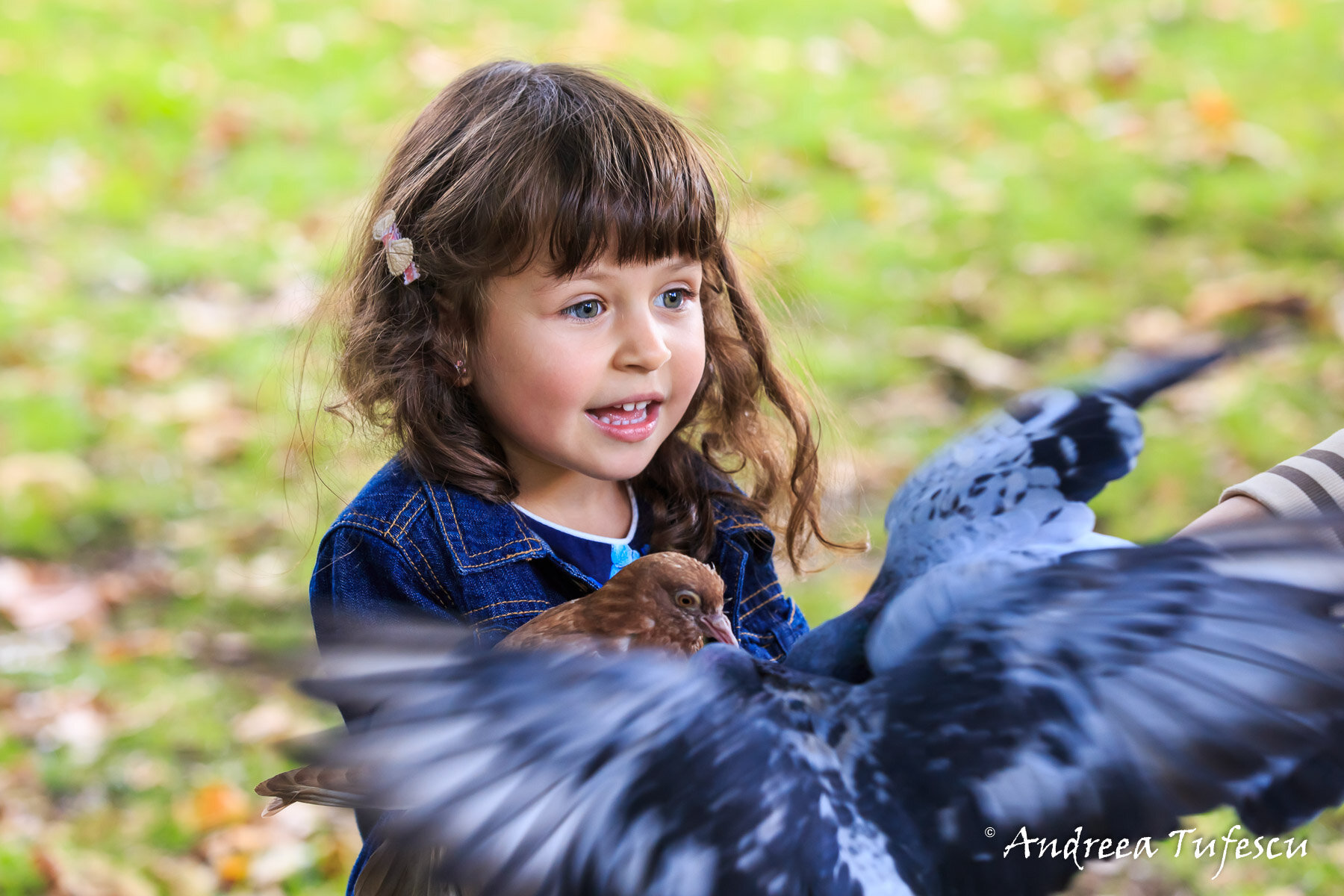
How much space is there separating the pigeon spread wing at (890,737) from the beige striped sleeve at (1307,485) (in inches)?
22.3

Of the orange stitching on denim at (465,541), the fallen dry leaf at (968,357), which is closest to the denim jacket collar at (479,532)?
the orange stitching on denim at (465,541)

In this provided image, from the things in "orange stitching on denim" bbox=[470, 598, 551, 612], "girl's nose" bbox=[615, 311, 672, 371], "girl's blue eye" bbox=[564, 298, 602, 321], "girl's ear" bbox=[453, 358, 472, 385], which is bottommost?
"orange stitching on denim" bbox=[470, 598, 551, 612]

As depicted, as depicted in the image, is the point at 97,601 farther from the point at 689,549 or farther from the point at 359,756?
the point at 359,756

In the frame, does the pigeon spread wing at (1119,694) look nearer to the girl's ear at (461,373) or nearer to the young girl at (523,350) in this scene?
the young girl at (523,350)

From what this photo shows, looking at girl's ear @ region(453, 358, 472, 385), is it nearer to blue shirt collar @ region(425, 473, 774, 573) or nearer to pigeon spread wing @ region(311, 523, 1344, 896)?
blue shirt collar @ region(425, 473, 774, 573)

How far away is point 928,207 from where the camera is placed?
4324 millimetres

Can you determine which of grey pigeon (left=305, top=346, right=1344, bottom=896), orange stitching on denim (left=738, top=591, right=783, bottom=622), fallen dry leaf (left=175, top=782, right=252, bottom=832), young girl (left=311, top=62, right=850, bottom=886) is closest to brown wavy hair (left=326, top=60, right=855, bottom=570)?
young girl (left=311, top=62, right=850, bottom=886)

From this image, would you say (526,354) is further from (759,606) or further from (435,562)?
(759,606)

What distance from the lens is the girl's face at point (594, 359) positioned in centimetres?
138

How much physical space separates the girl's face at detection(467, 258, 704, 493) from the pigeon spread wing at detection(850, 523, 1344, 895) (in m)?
0.56

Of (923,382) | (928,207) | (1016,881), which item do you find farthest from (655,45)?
(1016,881)

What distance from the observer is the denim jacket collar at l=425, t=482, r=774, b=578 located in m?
1.44

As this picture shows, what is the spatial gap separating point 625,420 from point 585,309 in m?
0.13

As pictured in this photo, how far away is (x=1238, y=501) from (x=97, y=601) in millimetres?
2478
